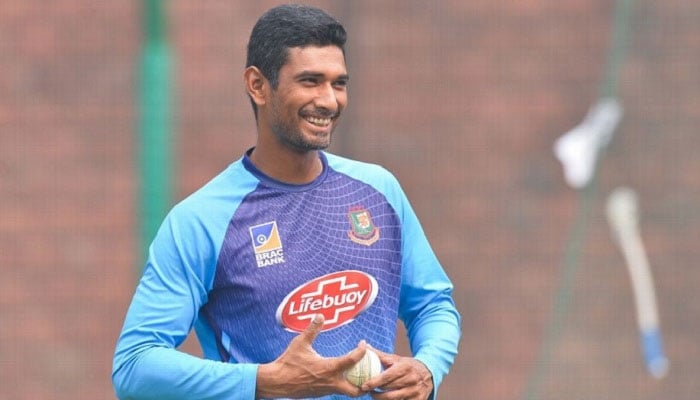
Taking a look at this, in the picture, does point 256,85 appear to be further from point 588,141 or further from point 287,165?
point 588,141

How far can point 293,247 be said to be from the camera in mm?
3348

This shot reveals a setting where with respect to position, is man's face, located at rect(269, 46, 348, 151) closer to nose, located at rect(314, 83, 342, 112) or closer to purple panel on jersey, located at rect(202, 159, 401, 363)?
nose, located at rect(314, 83, 342, 112)

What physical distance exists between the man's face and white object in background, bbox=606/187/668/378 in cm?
415

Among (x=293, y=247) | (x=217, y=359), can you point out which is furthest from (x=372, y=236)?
(x=217, y=359)

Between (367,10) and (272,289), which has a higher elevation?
(367,10)

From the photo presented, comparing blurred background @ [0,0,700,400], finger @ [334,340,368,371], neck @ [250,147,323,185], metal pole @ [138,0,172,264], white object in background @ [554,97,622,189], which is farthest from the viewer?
white object in background @ [554,97,622,189]

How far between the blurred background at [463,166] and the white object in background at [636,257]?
0.04 m

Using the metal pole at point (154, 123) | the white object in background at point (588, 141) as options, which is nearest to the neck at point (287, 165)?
the metal pole at point (154, 123)

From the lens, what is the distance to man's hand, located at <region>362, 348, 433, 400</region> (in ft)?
10.3

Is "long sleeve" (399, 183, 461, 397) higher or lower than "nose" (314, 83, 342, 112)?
lower

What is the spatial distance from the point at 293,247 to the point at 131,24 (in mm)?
4106

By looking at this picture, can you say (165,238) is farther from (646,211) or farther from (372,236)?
(646,211)

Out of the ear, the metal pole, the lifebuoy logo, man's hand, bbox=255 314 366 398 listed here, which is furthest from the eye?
the metal pole

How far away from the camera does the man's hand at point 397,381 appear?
3.13 meters
